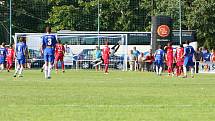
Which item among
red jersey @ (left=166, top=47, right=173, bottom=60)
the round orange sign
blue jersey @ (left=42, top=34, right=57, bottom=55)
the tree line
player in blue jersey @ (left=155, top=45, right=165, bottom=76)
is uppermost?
the tree line

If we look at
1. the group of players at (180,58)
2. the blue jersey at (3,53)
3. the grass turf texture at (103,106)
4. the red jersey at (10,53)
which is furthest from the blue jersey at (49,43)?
the blue jersey at (3,53)

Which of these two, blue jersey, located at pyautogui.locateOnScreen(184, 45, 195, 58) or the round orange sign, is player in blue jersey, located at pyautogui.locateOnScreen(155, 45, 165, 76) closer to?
blue jersey, located at pyautogui.locateOnScreen(184, 45, 195, 58)

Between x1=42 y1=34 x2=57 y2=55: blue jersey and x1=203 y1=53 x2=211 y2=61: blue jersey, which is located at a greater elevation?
x1=42 y1=34 x2=57 y2=55: blue jersey

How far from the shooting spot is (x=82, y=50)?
200 ft

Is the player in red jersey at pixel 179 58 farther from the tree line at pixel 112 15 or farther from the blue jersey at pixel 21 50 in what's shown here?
the tree line at pixel 112 15

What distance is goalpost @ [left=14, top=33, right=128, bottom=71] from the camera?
187 ft

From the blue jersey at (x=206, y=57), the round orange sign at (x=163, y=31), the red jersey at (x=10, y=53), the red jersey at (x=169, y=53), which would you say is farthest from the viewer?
the blue jersey at (x=206, y=57)

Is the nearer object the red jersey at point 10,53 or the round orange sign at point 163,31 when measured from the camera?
the red jersey at point 10,53

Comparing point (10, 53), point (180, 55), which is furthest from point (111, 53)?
point (180, 55)

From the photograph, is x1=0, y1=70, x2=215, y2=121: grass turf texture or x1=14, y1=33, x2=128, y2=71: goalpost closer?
x1=0, y1=70, x2=215, y2=121: grass turf texture

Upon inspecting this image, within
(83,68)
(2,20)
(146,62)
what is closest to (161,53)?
(146,62)

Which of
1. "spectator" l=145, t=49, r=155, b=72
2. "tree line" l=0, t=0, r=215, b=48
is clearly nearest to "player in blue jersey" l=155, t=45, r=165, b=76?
"spectator" l=145, t=49, r=155, b=72

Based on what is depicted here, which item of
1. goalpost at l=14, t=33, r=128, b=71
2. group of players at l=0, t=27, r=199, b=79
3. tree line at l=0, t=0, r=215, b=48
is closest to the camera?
group of players at l=0, t=27, r=199, b=79

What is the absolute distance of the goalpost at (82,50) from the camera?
56.9m
